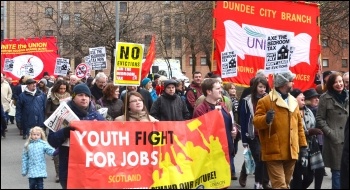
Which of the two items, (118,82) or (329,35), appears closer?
(118,82)

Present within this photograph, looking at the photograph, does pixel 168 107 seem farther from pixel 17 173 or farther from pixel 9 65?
pixel 9 65

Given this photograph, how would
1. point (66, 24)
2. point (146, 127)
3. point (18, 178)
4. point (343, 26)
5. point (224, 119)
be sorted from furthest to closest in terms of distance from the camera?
point (66, 24)
point (343, 26)
point (18, 178)
point (224, 119)
point (146, 127)

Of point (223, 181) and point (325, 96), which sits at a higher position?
point (325, 96)

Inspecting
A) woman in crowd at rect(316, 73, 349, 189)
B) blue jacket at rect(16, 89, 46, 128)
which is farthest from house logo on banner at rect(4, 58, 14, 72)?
woman in crowd at rect(316, 73, 349, 189)

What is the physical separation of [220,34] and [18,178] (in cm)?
401

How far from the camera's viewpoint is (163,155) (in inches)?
312

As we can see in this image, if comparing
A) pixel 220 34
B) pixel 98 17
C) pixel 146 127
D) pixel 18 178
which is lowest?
pixel 18 178

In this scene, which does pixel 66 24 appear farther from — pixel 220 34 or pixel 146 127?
pixel 146 127

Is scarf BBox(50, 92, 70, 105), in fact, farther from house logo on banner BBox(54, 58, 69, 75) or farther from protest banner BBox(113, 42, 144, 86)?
house logo on banner BBox(54, 58, 69, 75)

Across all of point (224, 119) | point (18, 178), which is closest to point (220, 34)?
point (224, 119)

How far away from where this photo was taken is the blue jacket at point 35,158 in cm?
909

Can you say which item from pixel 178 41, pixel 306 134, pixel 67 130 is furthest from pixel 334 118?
pixel 178 41

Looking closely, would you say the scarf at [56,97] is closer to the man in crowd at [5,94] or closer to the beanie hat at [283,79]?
the beanie hat at [283,79]

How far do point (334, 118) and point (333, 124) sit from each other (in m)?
0.08
